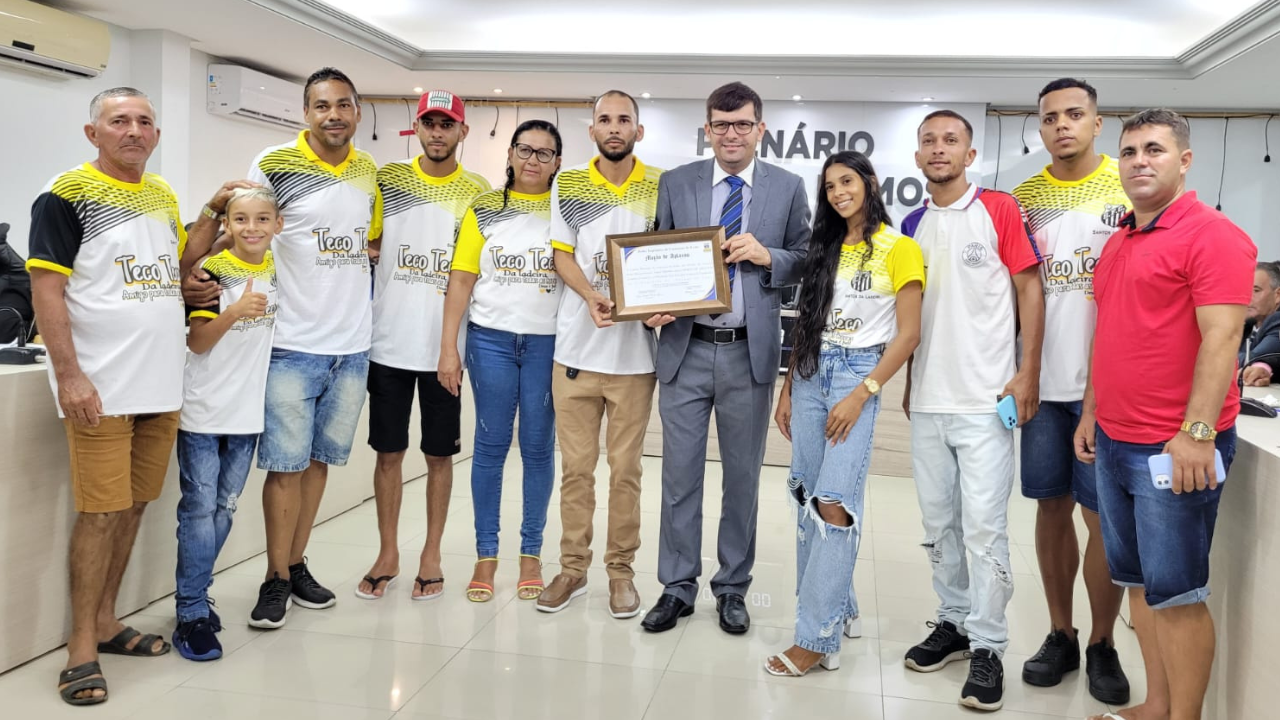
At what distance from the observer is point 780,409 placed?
2.93 meters

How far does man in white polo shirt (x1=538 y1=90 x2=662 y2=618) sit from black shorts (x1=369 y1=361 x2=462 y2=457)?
1.28 ft

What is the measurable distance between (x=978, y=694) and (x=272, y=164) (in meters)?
2.56

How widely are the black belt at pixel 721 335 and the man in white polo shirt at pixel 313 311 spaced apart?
1.10m

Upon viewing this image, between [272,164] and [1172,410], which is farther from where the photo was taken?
[272,164]

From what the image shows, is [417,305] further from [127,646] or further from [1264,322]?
[1264,322]

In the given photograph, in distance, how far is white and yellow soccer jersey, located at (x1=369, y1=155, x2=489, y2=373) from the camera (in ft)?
10.5

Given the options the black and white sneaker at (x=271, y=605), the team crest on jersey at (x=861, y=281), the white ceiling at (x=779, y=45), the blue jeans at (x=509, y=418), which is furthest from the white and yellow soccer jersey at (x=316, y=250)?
the white ceiling at (x=779, y=45)

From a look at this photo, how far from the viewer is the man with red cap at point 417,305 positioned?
3.20 m

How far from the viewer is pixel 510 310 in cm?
318

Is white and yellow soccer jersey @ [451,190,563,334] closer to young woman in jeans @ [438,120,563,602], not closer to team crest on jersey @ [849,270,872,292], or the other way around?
young woman in jeans @ [438,120,563,602]

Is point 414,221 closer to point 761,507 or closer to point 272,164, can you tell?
point 272,164

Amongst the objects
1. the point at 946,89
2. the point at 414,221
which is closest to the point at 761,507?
the point at 414,221

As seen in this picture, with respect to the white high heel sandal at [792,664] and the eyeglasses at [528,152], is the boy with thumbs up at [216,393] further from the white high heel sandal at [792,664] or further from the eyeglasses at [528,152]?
the white high heel sandal at [792,664]

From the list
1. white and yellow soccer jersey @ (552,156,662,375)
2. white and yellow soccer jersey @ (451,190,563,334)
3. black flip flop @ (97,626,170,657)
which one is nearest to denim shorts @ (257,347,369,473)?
white and yellow soccer jersey @ (451,190,563,334)
